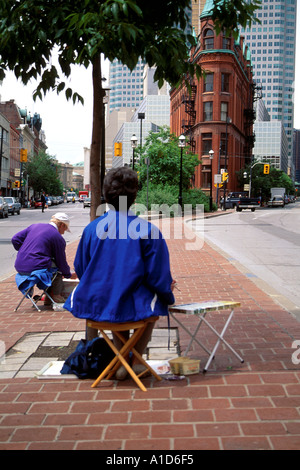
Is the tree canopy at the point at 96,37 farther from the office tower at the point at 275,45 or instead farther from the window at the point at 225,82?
the office tower at the point at 275,45

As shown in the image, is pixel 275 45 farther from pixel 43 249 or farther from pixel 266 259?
pixel 43 249

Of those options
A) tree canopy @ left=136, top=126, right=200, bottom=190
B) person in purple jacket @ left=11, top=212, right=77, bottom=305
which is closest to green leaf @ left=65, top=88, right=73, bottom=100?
person in purple jacket @ left=11, top=212, right=77, bottom=305

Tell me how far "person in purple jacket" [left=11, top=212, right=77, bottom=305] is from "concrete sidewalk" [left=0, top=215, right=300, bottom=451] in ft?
4.50

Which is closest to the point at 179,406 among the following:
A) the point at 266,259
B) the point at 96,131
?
the point at 96,131

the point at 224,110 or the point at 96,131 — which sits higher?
the point at 224,110

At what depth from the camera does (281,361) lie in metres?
4.79

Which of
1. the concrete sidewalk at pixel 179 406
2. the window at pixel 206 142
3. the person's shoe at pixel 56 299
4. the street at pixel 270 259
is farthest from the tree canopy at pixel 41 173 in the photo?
the concrete sidewalk at pixel 179 406

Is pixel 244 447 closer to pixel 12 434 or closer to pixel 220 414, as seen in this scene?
pixel 220 414

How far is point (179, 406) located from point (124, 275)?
1.00 m

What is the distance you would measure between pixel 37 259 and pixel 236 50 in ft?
239

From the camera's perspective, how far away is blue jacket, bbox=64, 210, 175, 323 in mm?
4062

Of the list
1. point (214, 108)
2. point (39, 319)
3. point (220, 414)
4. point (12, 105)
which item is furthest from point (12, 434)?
point (12, 105)

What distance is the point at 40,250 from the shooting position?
7.29 metres

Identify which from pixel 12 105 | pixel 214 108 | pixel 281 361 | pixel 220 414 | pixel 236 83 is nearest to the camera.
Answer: pixel 220 414
